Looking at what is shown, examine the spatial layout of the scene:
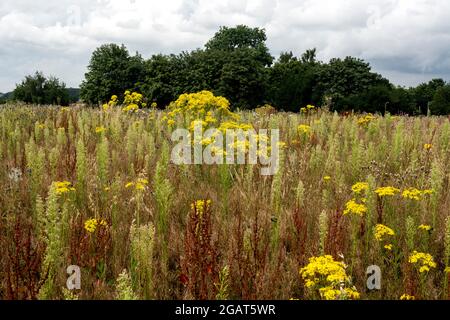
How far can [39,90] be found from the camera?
62125mm

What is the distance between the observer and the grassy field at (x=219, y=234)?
235 centimetres

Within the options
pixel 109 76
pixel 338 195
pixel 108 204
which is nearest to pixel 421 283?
pixel 338 195

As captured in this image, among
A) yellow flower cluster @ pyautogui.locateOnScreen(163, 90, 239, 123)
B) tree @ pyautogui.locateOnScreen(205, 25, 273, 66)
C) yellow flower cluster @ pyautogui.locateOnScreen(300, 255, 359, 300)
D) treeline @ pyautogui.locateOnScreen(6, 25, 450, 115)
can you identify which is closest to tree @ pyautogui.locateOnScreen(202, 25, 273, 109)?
treeline @ pyautogui.locateOnScreen(6, 25, 450, 115)

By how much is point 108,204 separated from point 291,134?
4107 millimetres

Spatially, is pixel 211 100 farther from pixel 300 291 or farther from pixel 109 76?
pixel 109 76

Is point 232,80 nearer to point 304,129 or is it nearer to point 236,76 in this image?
point 236,76

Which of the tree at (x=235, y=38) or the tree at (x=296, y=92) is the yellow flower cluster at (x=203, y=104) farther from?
the tree at (x=235, y=38)

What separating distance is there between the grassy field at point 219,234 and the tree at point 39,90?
5709 centimetres

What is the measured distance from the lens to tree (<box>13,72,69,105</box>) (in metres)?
58.5

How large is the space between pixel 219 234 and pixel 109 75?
48.4 m

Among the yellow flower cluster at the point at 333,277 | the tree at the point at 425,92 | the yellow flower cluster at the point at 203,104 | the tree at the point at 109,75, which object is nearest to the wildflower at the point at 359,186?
the yellow flower cluster at the point at 333,277
